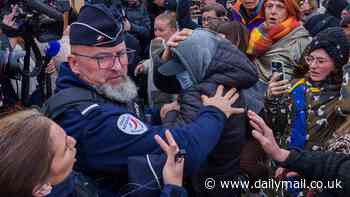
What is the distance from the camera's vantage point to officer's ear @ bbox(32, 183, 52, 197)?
140 centimetres

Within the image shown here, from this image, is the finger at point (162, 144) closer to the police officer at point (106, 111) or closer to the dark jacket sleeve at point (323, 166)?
the police officer at point (106, 111)

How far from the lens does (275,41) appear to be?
3.70 m

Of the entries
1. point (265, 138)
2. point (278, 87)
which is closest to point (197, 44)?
point (265, 138)

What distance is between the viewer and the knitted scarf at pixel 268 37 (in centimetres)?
363

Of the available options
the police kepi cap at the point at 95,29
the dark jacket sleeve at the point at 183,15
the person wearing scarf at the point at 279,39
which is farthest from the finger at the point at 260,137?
the dark jacket sleeve at the point at 183,15

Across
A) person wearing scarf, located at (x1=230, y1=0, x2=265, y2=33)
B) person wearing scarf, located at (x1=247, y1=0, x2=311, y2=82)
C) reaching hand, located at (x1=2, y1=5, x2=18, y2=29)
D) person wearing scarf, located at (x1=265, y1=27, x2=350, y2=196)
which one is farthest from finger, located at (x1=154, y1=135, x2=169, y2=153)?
person wearing scarf, located at (x1=230, y1=0, x2=265, y2=33)

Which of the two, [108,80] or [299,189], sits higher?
[108,80]

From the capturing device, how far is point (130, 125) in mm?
1849

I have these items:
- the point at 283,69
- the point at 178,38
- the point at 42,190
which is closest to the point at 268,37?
the point at 283,69

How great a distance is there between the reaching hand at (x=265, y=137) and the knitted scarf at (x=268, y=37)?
1.43 metres

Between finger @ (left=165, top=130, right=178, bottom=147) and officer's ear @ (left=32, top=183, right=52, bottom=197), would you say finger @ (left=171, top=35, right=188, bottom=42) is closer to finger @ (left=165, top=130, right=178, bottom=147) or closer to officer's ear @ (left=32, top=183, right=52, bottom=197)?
finger @ (left=165, top=130, right=178, bottom=147)

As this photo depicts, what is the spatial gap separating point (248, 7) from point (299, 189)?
2.24 metres

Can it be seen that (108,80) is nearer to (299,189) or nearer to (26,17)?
(299,189)

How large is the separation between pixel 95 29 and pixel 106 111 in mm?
398
